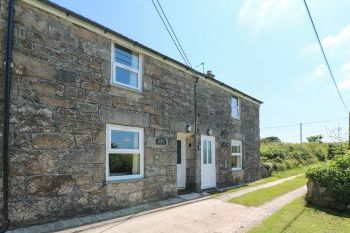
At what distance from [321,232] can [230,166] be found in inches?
299

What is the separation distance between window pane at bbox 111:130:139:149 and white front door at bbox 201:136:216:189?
13.6 feet

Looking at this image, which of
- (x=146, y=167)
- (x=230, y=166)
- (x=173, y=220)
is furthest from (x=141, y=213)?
(x=230, y=166)

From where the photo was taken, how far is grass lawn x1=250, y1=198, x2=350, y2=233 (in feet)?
24.8

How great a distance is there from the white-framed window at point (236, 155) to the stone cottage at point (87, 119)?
3.46 metres

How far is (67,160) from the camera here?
7.43 metres

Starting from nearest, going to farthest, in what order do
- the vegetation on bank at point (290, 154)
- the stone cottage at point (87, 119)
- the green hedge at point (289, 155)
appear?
the stone cottage at point (87, 119) < the vegetation on bank at point (290, 154) < the green hedge at point (289, 155)

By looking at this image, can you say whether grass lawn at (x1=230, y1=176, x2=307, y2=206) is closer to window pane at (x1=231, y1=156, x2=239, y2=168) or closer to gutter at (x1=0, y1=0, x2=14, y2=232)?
window pane at (x1=231, y1=156, x2=239, y2=168)

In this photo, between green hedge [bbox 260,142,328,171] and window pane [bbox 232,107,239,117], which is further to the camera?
green hedge [bbox 260,142,328,171]

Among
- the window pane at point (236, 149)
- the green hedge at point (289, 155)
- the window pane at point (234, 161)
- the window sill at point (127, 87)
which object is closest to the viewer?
the window sill at point (127, 87)

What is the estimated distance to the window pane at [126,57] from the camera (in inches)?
361

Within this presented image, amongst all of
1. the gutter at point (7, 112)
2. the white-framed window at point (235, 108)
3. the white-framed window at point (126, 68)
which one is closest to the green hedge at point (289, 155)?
the white-framed window at point (235, 108)

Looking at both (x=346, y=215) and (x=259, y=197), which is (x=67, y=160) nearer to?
(x=259, y=197)

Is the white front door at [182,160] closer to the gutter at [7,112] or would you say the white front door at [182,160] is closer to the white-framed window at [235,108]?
the white-framed window at [235,108]

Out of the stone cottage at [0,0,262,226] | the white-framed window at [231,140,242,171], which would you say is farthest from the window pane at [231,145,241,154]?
the stone cottage at [0,0,262,226]
